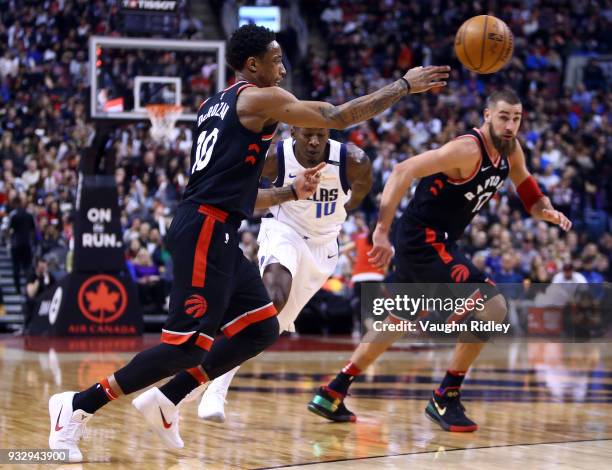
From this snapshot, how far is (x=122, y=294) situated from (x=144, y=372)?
26.5ft

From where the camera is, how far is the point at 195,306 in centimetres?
515

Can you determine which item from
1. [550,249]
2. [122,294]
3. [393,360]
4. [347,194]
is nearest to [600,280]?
[550,249]

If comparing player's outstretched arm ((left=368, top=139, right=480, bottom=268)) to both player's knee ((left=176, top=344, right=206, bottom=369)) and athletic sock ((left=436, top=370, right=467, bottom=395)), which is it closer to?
athletic sock ((left=436, top=370, right=467, bottom=395))

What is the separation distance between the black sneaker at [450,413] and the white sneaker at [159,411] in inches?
69.8

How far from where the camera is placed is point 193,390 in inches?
224

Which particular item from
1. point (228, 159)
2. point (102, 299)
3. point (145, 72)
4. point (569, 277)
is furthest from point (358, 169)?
point (569, 277)

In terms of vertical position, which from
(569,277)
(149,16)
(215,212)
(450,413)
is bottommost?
(569,277)

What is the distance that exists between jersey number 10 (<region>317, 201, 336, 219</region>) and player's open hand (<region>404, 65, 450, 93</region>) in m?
2.22

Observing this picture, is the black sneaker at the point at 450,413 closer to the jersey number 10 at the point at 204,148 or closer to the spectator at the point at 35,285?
the jersey number 10 at the point at 204,148

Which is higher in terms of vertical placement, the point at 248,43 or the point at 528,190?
the point at 248,43

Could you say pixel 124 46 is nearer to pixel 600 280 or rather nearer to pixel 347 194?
pixel 347 194

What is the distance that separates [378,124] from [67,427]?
15.1 meters

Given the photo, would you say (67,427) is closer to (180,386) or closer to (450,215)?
(180,386)

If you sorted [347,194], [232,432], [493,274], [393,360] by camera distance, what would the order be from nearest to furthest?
[232,432] < [347,194] < [393,360] < [493,274]
